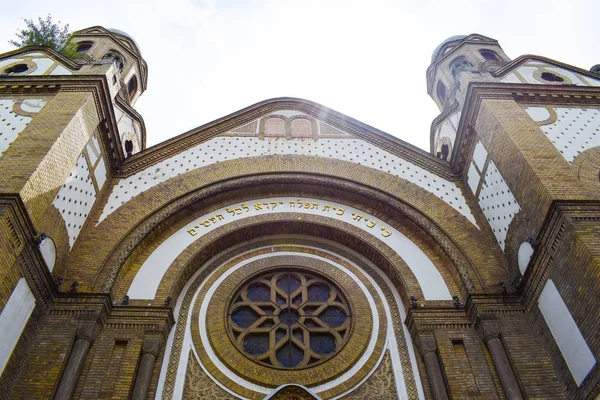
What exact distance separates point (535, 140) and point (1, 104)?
12.6 meters

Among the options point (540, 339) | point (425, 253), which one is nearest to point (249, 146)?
point (425, 253)

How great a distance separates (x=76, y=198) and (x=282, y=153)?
574 cm

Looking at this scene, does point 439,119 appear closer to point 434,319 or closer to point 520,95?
point 520,95

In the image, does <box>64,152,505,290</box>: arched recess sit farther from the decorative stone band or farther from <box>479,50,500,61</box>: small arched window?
<box>479,50,500,61</box>: small arched window

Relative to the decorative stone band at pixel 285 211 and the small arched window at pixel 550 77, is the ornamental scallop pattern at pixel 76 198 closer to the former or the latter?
the decorative stone band at pixel 285 211

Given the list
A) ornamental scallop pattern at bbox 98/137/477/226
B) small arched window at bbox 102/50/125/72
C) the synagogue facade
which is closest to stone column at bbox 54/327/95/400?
the synagogue facade

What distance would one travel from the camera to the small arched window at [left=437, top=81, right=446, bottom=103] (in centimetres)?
1978

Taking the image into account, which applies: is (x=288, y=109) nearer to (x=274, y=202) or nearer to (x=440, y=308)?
(x=274, y=202)

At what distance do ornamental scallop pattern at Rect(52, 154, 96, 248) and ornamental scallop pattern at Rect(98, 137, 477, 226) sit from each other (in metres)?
0.63

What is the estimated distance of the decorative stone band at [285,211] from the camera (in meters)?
11.0

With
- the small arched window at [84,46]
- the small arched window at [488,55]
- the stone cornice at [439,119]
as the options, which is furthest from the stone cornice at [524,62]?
the small arched window at [84,46]

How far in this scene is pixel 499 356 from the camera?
9.28 m

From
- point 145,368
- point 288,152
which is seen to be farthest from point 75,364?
point 288,152

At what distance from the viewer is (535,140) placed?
1086 centimetres
